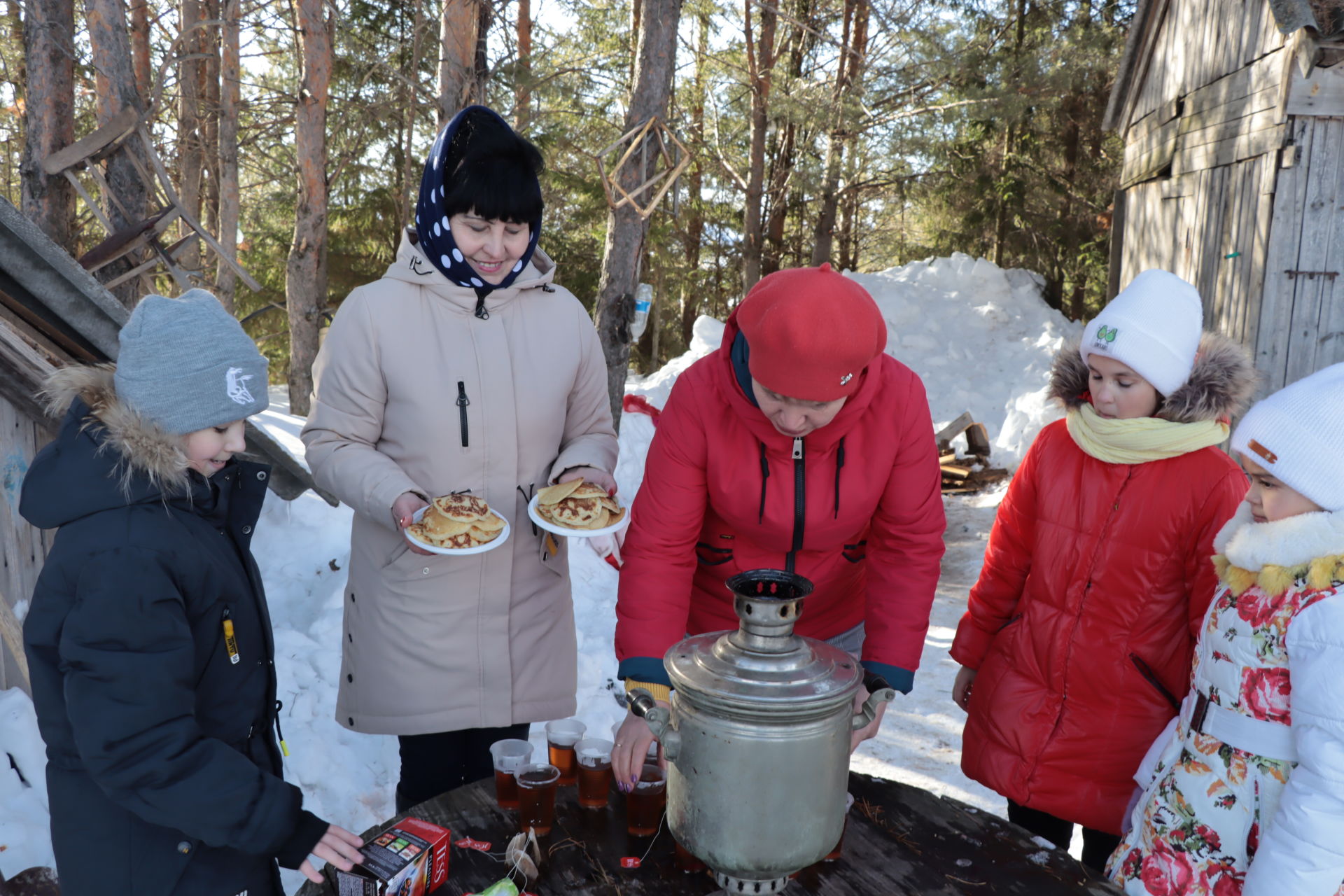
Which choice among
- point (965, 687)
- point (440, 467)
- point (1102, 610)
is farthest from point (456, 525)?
point (1102, 610)

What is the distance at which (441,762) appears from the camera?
2557mm

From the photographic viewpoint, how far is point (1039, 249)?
15.4 metres

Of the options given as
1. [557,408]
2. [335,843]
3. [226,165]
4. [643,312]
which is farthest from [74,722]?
[226,165]

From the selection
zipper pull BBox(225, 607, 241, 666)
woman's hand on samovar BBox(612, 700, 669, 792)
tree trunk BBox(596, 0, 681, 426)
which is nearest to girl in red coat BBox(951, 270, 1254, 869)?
woman's hand on samovar BBox(612, 700, 669, 792)

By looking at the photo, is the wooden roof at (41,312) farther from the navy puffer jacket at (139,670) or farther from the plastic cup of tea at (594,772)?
the plastic cup of tea at (594,772)

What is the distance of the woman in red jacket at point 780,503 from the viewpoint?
210 cm

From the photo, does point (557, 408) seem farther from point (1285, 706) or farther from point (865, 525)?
point (1285, 706)

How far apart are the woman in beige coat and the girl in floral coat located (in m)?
1.50

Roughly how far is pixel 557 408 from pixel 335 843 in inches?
50.2

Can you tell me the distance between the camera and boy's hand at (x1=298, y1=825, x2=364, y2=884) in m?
1.68

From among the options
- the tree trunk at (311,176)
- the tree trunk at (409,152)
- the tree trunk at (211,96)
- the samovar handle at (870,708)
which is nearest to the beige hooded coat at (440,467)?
the samovar handle at (870,708)

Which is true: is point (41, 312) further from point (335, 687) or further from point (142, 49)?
point (142, 49)

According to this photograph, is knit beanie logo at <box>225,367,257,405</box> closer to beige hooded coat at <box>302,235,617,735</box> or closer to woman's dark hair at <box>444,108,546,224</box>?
beige hooded coat at <box>302,235,617,735</box>

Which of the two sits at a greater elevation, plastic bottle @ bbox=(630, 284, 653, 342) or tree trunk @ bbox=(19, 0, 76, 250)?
tree trunk @ bbox=(19, 0, 76, 250)
